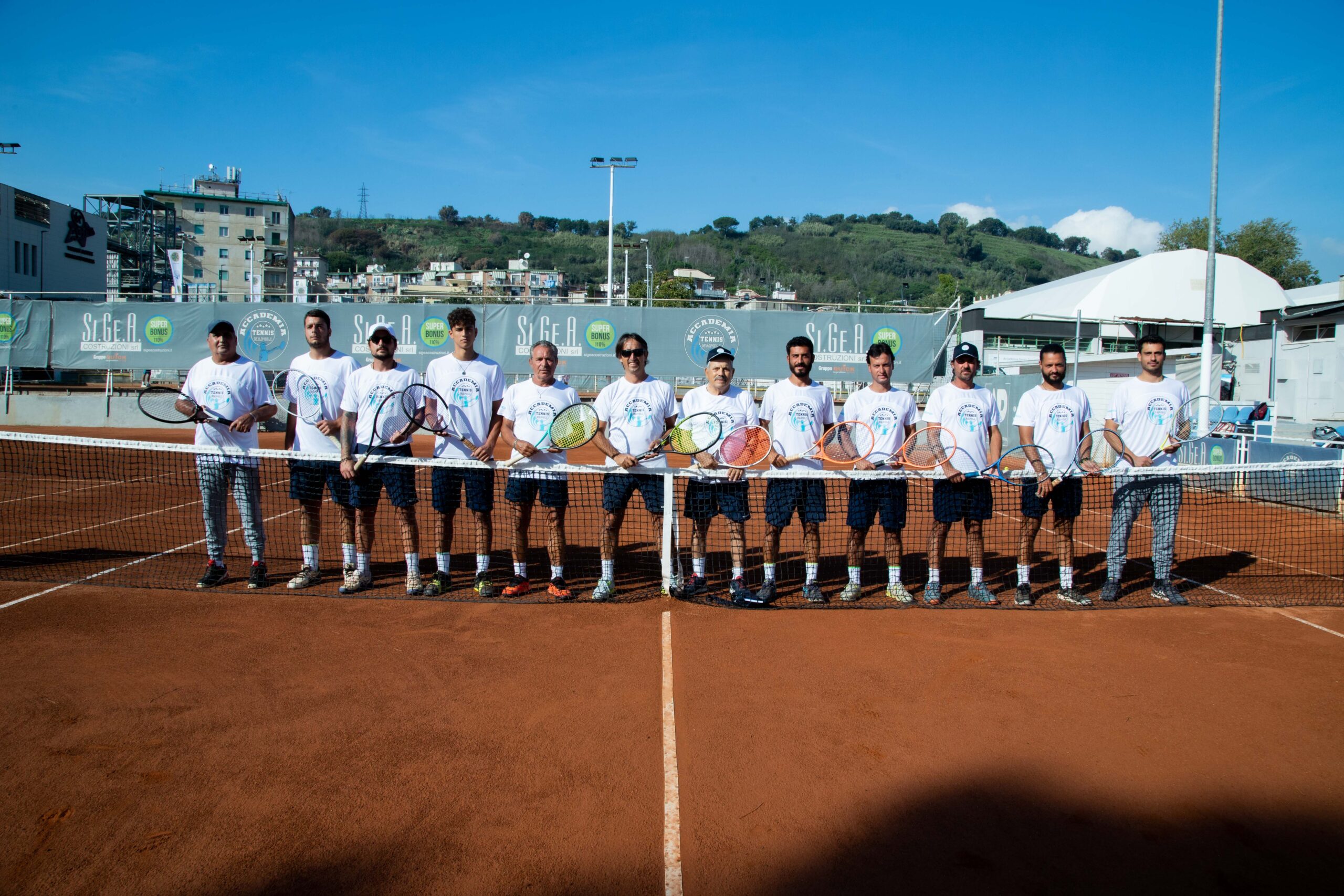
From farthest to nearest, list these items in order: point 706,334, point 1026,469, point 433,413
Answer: point 706,334
point 1026,469
point 433,413

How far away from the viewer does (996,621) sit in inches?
227

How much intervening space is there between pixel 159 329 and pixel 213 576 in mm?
17117

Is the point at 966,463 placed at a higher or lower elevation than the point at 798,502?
higher

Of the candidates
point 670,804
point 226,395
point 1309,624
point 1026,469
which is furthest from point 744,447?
point 1309,624

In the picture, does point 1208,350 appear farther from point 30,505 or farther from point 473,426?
point 30,505

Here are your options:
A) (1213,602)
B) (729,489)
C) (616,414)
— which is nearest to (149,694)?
(616,414)

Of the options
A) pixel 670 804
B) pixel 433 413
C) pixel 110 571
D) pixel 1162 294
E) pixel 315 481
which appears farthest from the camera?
pixel 1162 294

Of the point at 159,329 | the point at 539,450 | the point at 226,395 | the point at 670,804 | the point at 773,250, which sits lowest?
the point at 670,804

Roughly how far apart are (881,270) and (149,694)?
132 metres

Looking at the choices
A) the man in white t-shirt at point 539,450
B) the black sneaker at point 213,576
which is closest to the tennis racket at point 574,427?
the man in white t-shirt at point 539,450

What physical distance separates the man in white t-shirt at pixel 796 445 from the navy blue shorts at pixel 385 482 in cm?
278

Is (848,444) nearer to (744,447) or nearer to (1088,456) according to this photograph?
(744,447)

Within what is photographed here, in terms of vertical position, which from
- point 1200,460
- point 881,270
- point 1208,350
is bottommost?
point 1200,460

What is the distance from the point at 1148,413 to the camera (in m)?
6.30
